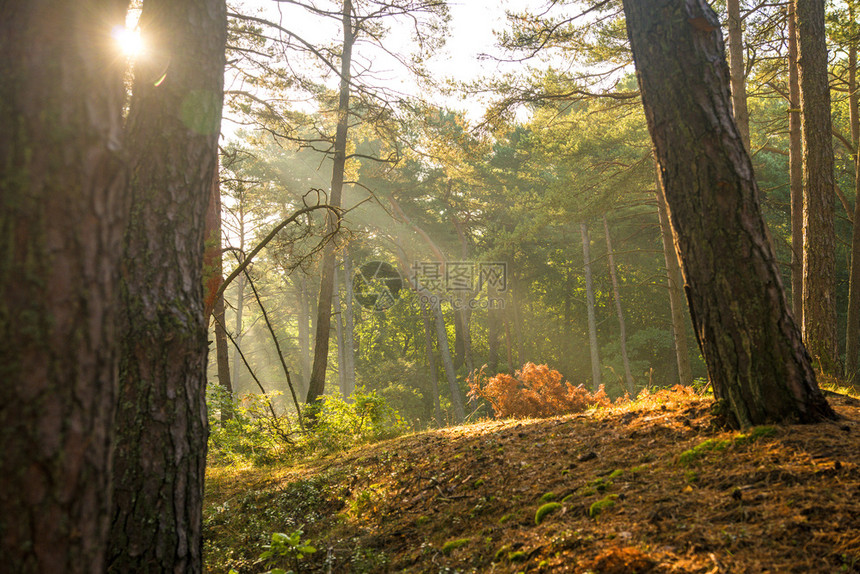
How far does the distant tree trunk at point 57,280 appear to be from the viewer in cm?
127

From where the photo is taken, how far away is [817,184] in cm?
646

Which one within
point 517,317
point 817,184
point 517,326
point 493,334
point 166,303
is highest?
point 817,184

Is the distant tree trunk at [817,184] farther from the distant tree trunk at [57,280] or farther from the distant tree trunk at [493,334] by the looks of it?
the distant tree trunk at [493,334]

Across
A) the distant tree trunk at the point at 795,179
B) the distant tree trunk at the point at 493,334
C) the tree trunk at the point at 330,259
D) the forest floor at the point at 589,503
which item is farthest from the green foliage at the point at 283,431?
the distant tree trunk at the point at 493,334

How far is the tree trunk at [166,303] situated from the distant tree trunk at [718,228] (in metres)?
2.62

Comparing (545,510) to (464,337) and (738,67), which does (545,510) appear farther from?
(464,337)

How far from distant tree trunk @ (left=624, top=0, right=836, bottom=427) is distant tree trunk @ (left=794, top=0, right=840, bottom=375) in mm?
4166

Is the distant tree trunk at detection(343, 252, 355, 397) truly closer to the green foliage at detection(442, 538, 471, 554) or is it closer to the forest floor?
the forest floor

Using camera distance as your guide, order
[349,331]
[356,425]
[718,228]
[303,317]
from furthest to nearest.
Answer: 1. [303,317]
2. [349,331]
3. [356,425]
4. [718,228]

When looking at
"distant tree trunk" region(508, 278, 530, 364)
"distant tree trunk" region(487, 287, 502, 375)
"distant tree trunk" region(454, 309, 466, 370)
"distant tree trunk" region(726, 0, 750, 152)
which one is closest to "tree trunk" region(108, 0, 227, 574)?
"distant tree trunk" region(726, 0, 750, 152)

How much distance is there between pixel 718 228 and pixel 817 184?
15.9ft

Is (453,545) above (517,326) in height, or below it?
below

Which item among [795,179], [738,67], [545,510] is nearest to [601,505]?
[545,510]

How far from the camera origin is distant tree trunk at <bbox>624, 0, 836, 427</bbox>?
9.43 ft
